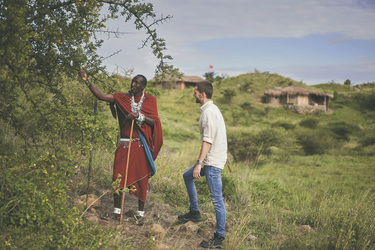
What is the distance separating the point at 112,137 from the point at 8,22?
212 centimetres

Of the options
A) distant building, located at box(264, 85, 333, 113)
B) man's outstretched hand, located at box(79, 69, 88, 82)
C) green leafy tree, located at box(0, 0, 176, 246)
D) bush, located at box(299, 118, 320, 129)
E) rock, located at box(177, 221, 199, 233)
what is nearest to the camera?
green leafy tree, located at box(0, 0, 176, 246)

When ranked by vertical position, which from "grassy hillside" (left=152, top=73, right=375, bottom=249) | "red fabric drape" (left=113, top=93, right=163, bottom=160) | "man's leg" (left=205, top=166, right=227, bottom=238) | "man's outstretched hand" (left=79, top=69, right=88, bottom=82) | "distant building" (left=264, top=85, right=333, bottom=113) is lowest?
"grassy hillside" (left=152, top=73, right=375, bottom=249)

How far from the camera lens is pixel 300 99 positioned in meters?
36.7

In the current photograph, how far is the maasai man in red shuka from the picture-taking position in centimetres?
439

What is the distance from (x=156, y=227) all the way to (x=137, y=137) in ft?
Answer: 3.89

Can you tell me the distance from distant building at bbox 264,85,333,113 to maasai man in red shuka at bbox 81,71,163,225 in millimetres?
33603

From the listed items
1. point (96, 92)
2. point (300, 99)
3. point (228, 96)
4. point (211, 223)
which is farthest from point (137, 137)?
point (300, 99)

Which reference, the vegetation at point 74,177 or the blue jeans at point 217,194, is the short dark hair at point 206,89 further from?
the vegetation at point 74,177

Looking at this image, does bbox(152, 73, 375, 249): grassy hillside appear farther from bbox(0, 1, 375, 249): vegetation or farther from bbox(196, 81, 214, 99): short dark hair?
bbox(196, 81, 214, 99): short dark hair

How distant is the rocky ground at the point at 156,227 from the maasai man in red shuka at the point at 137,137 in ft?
0.71

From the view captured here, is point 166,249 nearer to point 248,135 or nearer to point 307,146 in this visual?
point 248,135

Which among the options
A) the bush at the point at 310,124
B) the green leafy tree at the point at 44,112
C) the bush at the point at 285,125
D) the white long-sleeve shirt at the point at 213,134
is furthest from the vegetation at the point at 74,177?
the bush at the point at 310,124

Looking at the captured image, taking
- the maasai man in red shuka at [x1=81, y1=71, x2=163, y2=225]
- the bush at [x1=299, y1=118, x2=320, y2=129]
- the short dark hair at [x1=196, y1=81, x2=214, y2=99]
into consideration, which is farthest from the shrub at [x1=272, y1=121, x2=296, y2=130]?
the short dark hair at [x1=196, y1=81, x2=214, y2=99]

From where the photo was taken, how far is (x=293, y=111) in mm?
36094
